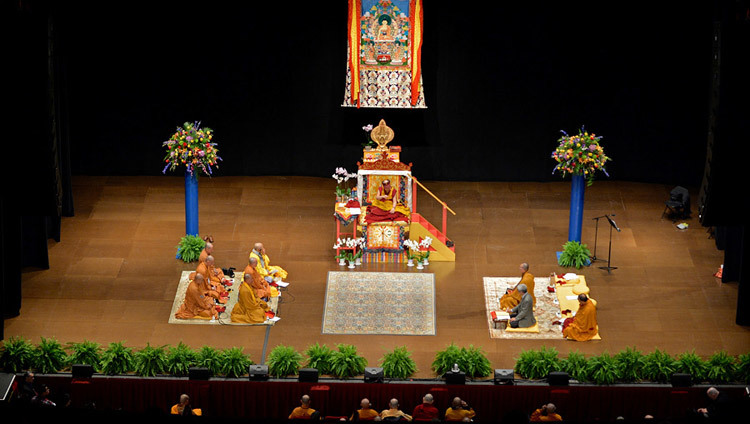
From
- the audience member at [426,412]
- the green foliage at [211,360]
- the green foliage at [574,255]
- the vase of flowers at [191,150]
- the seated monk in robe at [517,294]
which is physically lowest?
the audience member at [426,412]

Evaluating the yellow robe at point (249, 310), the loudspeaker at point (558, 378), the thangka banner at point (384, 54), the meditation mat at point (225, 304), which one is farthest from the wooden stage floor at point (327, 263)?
the thangka banner at point (384, 54)

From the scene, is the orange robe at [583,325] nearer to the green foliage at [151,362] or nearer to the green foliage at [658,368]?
the green foliage at [658,368]

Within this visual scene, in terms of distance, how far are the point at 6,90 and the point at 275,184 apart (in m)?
7.24

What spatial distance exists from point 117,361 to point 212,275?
2.95 meters

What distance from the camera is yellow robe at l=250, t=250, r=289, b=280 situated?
790 inches

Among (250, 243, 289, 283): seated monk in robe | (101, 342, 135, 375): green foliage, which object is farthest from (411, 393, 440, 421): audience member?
(250, 243, 289, 283): seated monk in robe

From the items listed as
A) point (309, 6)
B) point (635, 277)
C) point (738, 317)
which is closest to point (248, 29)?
point (309, 6)

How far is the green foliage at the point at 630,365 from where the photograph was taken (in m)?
17.1

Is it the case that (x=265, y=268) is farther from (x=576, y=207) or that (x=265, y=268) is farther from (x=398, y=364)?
(x=576, y=207)

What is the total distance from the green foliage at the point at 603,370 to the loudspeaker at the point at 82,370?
666 centimetres

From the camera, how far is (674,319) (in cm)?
1920

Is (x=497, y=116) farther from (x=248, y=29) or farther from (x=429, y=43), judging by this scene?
(x=248, y=29)

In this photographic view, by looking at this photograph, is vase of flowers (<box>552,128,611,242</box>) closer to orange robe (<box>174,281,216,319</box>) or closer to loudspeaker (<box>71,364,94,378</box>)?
orange robe (<box>174,281,216,319</box>)

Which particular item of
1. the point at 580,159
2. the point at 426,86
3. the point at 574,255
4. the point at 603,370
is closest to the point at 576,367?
the point at 603,370
